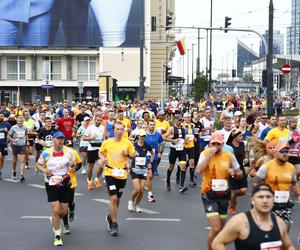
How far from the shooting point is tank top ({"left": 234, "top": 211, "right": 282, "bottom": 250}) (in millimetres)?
4855

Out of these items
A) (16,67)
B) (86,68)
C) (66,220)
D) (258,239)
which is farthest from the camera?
(16,67)

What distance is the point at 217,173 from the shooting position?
8.30 m

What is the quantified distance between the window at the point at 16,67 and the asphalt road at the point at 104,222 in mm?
47116

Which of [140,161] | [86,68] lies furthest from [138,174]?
[86,68]

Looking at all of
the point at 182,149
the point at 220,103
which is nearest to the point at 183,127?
the point at 182,149

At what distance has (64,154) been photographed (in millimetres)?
9531

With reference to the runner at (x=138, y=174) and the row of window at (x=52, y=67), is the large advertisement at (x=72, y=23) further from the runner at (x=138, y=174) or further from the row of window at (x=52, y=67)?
the runner at (x=138, y=174)

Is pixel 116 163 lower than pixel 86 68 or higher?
lower

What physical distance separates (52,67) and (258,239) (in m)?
57.0

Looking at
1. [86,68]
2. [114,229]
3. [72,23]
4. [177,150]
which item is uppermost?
[72,23]

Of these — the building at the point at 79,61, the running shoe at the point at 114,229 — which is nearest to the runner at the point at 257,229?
the running shoe at the point at 114,229

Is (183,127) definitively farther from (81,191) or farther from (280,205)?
(280,205)

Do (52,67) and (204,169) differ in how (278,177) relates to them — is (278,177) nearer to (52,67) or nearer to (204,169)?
(204,169)

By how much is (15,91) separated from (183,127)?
48334 millimetres
